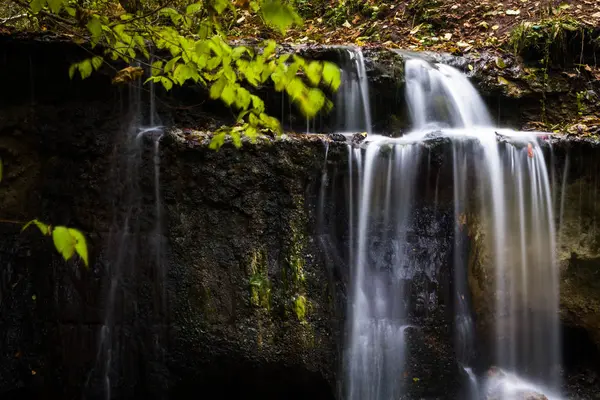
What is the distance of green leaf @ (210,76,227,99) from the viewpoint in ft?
7.58

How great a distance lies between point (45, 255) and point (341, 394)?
280 centimetres

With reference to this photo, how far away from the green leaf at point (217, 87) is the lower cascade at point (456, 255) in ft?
6.79

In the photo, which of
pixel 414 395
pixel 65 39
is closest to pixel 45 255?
pixel 65 39

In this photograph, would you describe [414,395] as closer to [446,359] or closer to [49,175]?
[446,359]

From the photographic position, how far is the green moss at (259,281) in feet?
13.0

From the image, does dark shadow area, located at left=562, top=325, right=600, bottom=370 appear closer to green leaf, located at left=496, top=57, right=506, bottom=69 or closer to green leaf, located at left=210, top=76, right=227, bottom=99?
green leaf, located at left=496, top=57, right=506, bottom=69

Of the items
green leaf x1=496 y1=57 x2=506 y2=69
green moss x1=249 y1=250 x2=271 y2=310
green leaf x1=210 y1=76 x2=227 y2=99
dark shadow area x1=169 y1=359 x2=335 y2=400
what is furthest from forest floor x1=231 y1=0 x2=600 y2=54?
green leaf x1=210 y1=76 x2=227 y2=99

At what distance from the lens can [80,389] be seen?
4.17m

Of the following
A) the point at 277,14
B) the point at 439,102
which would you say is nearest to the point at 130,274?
the point at 277,14

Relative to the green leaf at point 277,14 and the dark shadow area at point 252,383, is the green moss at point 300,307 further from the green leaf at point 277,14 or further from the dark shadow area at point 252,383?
the green leaf at point 277,14

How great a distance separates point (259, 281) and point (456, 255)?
5.69 feet

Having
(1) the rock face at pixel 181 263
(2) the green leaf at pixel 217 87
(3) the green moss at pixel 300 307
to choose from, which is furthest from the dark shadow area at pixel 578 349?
(2) the green leaf at pixel 217 87

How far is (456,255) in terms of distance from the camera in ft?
14.3

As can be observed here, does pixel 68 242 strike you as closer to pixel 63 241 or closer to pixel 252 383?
pixel 63 241
